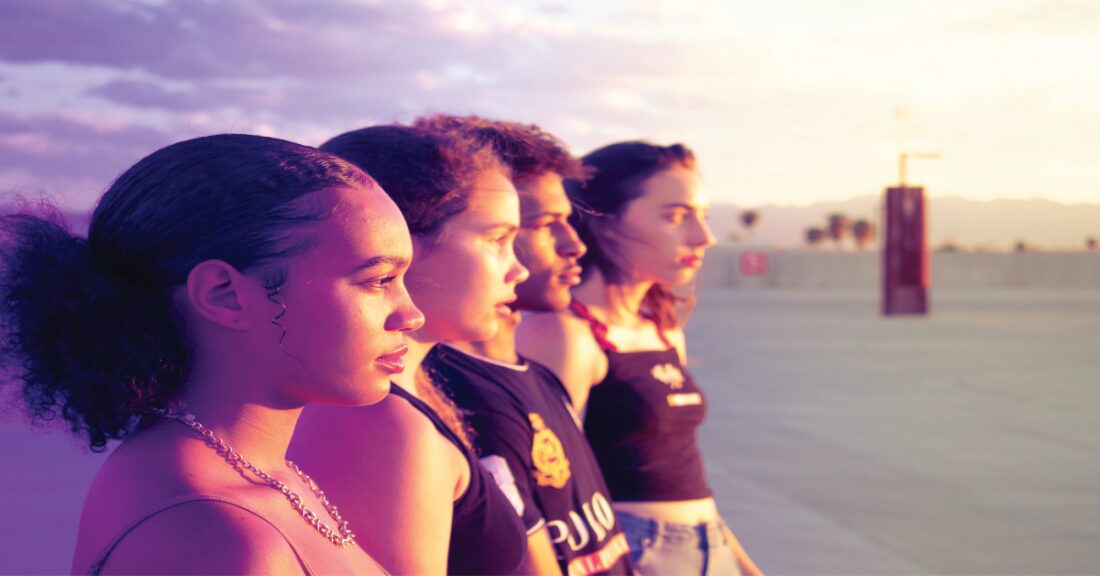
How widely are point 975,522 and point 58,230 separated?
623 centimetres

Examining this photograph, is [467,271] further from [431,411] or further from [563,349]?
[563,349]

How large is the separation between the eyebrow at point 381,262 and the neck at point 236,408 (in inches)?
7.2

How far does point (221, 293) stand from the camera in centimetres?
137

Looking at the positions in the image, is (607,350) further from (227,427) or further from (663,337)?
(227,427)

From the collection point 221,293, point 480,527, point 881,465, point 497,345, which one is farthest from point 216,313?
point 881,465

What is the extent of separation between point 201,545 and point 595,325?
2084 millimetres

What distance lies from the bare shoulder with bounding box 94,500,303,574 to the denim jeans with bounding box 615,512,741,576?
5.69 feet

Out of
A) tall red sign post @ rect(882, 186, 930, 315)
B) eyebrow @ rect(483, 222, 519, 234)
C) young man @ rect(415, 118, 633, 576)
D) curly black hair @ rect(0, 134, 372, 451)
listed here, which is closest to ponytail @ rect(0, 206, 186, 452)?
curly black hair @ rect(0, 134, 372, 451)

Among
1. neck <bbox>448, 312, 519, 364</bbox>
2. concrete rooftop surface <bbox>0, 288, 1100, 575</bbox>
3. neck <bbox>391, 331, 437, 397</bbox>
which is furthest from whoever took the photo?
concrete rooftop surface <bbox>0, 288, 1100, 575</bbox>

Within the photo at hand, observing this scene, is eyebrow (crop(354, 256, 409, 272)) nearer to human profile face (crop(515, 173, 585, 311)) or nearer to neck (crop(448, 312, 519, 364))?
neck (crop(448, 312, 519, 364))

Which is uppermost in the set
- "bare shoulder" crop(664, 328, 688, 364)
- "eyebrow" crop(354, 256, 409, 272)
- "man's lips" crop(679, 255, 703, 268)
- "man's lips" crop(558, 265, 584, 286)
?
"eyebrow" crop(354, 256, 409, 272)

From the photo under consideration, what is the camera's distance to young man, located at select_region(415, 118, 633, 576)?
2.24 m

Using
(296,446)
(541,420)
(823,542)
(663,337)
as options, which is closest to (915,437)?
(823,542)

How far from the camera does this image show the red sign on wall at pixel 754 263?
49.5 m
